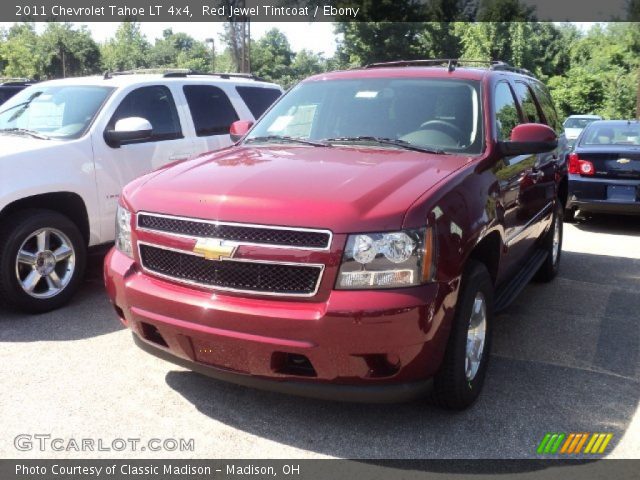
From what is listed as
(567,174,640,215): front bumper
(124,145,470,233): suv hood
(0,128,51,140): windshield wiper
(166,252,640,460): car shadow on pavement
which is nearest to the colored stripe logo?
(166,252,640,460): car shadow on pavement

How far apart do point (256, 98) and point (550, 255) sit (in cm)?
379

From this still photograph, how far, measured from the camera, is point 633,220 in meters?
9.88

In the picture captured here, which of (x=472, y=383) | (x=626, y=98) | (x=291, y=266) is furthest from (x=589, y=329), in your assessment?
(x=626, y=98)

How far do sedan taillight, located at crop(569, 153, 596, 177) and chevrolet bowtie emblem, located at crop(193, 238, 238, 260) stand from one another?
7.20 m

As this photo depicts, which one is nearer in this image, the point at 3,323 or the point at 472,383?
the point at 472,383

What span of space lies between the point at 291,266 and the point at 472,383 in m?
1.31

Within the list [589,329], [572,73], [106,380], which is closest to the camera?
[106,380]

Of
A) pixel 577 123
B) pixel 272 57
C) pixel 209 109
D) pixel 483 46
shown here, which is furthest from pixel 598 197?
pixel 272 57

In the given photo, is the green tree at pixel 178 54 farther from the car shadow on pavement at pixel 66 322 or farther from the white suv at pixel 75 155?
the car shadow on pavement at pixel 66 322

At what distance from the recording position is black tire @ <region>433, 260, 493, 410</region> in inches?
121

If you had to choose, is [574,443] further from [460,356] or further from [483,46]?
[483,46]

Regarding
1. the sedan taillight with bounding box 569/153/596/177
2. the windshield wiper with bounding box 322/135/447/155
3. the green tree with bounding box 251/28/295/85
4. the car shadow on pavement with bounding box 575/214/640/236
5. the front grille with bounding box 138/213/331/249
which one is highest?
the windshield wiper with bounding box 322/135/447/155

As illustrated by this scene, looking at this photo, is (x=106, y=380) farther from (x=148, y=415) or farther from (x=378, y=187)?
(x=378, y=187)

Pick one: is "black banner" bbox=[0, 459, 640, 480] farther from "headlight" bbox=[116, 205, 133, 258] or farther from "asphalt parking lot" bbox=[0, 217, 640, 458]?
"headlight" bbox=[116, 205, 133, 258]
